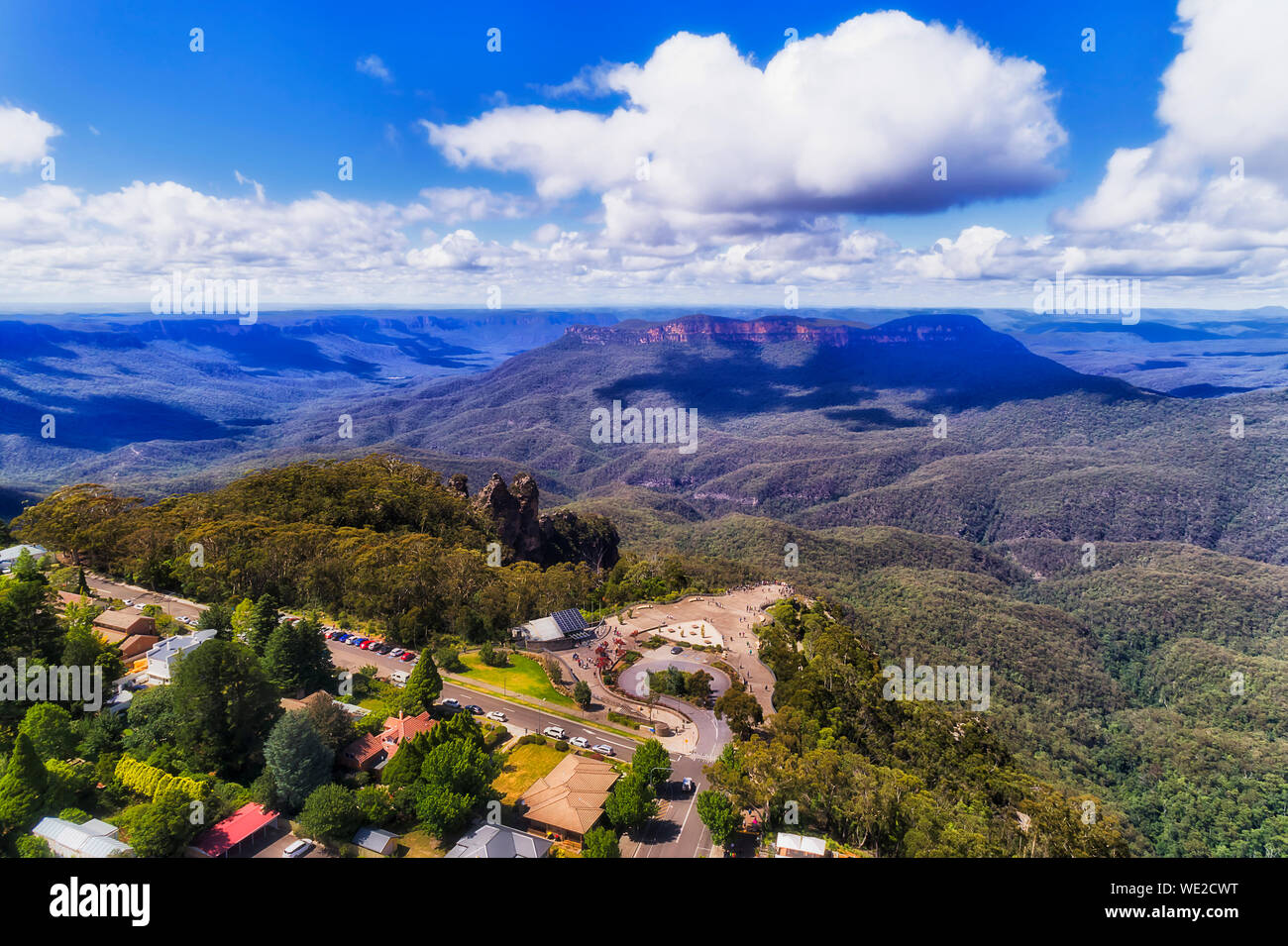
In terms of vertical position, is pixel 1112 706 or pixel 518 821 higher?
pixel 518 821

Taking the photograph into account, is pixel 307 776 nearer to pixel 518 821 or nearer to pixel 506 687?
pixel 518 821

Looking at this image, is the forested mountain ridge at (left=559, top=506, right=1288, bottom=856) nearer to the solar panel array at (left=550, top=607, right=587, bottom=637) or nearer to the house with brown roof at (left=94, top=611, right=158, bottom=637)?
the solar panel array at (left=550, top=607, right=587, bottom=637)

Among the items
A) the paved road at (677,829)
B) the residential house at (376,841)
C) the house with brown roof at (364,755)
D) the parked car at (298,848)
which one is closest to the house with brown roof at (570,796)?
the paved road at (677,829)

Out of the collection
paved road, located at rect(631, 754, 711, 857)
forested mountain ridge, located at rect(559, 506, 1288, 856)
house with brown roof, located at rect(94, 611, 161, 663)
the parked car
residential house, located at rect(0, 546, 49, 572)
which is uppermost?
residential house, located at rect(0, 546, 49, 572)

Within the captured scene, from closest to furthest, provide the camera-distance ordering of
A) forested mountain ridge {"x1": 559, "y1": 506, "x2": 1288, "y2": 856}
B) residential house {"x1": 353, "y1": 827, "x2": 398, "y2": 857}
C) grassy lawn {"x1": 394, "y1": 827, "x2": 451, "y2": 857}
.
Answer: residential house {"x1": 353, "y1": 827, "x2": 398, "y2": 857}, grassy lawn {"x1": 394, "y1": 827, "x2": 451, "y2": 857}, forested mountain ridge {"x1": 559, "y1": 506, "x2": 1288, "y2": 856}

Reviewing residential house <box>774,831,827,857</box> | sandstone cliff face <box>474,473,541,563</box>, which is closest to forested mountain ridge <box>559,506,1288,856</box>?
sandstone cliff face <box>474,473,541,563</box>

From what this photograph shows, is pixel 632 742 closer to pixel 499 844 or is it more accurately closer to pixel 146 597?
pixel 499 844

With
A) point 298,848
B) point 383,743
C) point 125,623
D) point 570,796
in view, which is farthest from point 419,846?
point 125,623

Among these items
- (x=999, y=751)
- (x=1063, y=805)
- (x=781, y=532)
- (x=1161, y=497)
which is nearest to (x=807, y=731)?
(x=1063, y=805)
